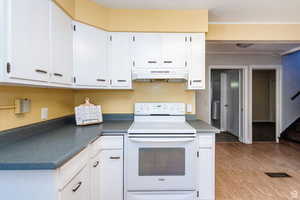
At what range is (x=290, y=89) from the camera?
5.41 metres

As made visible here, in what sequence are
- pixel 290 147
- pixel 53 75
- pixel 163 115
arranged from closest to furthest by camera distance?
pixel 53 75, pixel 163 115, pixel 290 147

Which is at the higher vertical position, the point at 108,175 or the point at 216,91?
the point at 216,91

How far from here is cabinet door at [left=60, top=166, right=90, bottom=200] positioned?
1.22 meters

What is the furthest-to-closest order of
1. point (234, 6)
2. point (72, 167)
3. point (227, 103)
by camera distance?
point (227, 103), point (234, 6), point (72, 167)

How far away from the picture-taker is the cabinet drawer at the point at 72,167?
46.3 inches

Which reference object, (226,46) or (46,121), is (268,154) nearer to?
(226,46)

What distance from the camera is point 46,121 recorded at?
6.64 feet

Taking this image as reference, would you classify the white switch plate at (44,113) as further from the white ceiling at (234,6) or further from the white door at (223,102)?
the white door at (223,102)

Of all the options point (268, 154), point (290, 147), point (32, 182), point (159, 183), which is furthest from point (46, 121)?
point (290, 147)

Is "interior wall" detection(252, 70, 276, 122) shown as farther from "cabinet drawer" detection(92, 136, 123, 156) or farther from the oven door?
"cabinet drawer" detection(92, 136, 123, 156)

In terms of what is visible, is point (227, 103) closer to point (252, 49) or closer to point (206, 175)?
point (252, 49)

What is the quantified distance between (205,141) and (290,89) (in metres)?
4.68

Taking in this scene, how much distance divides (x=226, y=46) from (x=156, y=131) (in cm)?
333

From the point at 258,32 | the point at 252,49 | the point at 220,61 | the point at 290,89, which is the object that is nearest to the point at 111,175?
the point at 258,32
